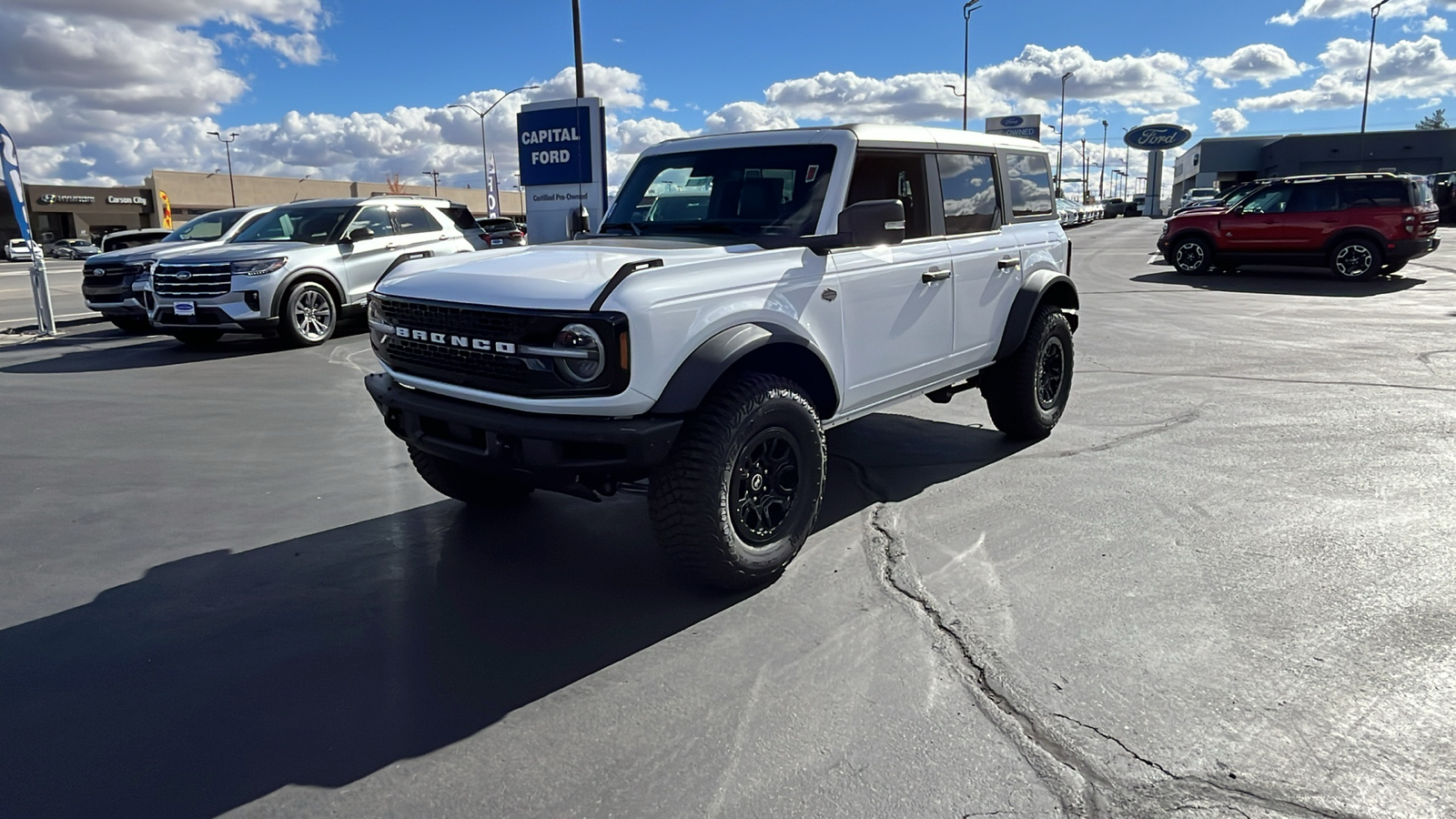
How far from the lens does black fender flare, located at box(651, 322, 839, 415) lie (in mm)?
3449

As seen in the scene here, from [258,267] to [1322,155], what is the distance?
68.4 m

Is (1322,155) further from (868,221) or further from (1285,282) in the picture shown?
(868,221)

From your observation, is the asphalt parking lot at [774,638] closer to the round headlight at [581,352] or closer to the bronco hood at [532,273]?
the round headlight at [581,352]

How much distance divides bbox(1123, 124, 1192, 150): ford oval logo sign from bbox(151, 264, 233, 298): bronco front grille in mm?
77716

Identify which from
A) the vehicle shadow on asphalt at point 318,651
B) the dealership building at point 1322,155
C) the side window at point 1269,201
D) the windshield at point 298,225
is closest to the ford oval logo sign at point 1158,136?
the dealership building at point 1322,155

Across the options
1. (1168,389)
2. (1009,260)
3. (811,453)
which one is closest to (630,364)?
(811,453)

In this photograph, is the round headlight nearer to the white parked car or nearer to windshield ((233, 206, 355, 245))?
windshield ((233, 206, 355, 245))

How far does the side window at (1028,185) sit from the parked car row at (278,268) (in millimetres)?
6075

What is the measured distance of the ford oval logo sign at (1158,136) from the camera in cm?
7356

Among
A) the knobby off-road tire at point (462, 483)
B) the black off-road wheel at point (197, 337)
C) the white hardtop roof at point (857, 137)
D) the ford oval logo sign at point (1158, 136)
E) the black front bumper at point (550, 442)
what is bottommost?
the knobby off-road tire at point (462, 483)

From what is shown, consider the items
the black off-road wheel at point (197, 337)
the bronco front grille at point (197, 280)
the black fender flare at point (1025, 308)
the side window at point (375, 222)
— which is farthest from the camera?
the side window at point (375, 222)

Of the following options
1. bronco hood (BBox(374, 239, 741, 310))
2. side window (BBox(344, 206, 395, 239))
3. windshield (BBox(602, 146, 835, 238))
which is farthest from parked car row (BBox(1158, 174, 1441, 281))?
bronco hood (BBox(374, 239, 741, 310))

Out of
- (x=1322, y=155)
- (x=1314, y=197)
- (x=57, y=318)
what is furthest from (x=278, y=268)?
(x=1322, y=155)

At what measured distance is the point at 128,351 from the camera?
1078 cm
